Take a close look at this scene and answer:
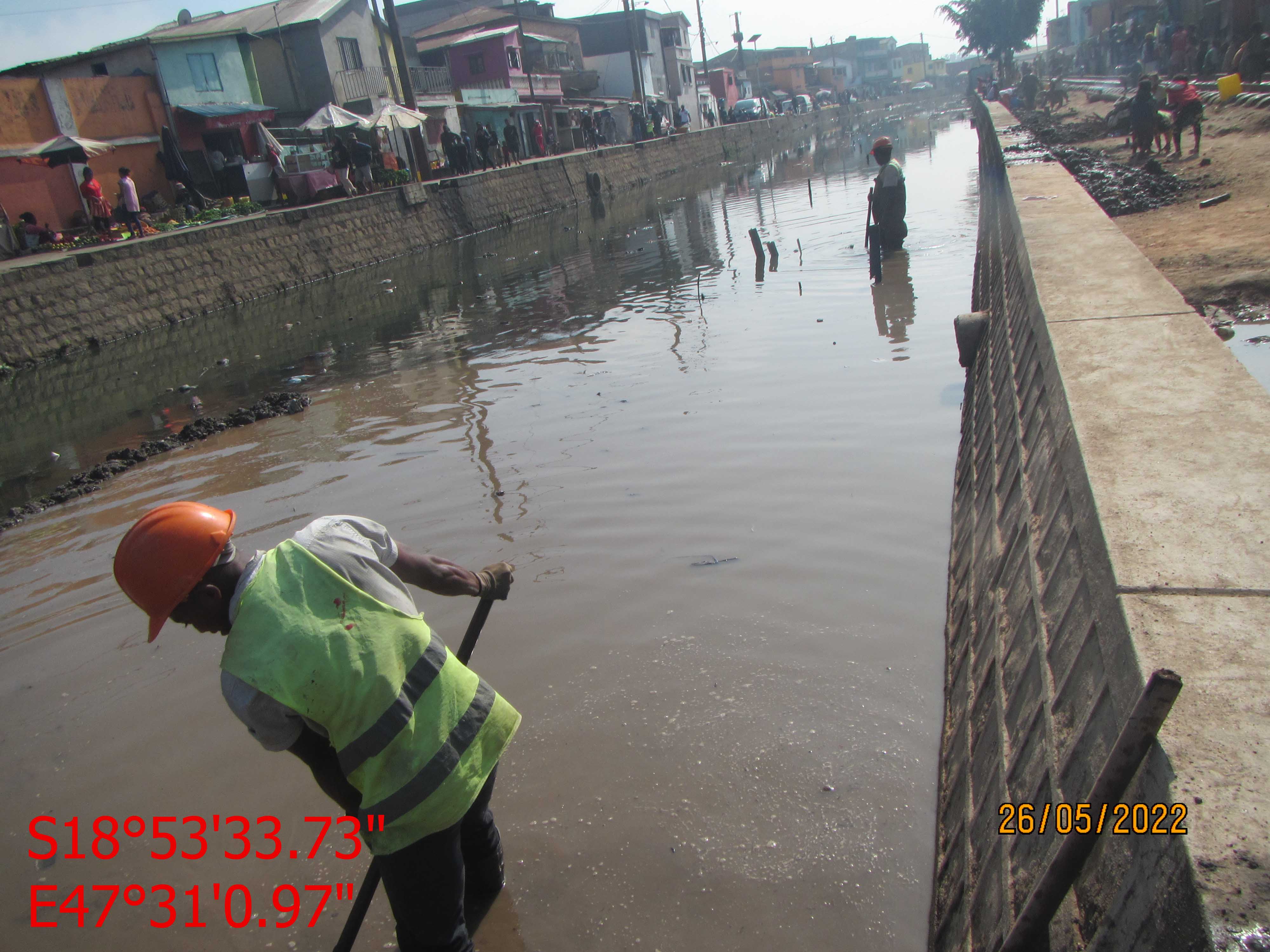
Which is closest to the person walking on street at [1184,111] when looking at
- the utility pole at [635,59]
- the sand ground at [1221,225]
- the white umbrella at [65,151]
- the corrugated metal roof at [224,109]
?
the sand ground at [1221,225]

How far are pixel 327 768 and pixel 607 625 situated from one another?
2.49 m

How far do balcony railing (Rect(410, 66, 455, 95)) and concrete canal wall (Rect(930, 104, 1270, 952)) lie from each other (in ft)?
127

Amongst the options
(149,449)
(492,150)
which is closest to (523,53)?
(492,150)

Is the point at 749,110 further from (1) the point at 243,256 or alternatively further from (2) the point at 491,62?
(1) the point at 243,256

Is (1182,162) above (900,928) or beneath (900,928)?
above

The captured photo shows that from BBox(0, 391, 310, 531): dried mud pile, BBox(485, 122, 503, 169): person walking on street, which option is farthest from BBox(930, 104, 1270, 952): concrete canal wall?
BBox(485, 122, 503, 169): person walking on street

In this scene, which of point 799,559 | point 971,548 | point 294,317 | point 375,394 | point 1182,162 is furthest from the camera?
point 294,317

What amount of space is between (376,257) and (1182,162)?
18.4 m

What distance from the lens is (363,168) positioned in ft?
85.1

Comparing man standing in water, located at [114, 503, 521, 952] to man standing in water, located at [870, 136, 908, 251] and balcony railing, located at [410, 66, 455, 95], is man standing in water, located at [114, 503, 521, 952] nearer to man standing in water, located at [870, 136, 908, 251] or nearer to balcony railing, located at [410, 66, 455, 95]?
man standing in water, located at [870, 136, 908, 251]

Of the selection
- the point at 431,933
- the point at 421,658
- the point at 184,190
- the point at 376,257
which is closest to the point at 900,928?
the point at 431,933

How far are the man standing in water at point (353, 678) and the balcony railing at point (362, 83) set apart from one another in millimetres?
36856

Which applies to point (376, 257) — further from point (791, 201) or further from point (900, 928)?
point (900, 928)

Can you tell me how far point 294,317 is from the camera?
17.0 metres
